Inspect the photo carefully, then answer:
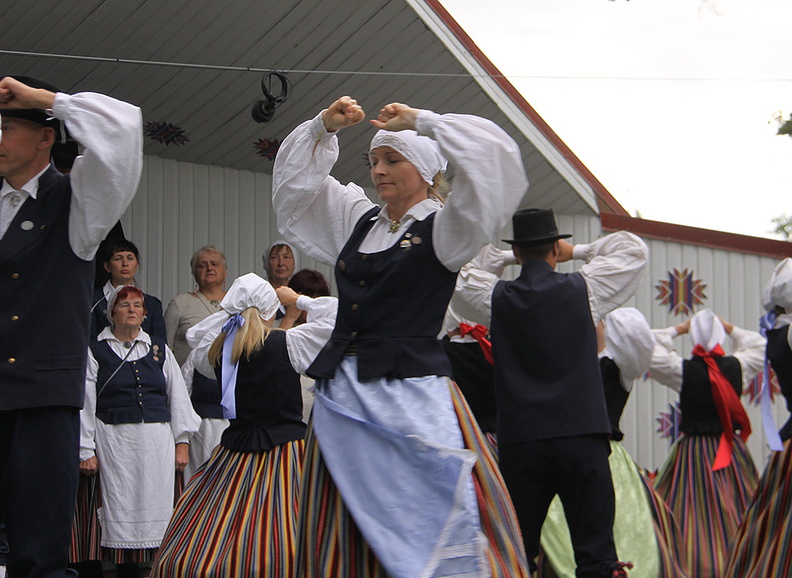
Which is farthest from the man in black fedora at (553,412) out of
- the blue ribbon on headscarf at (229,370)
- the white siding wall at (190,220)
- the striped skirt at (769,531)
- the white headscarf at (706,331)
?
the white siding wall at (190,220)

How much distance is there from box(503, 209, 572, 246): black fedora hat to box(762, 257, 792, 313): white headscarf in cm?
98

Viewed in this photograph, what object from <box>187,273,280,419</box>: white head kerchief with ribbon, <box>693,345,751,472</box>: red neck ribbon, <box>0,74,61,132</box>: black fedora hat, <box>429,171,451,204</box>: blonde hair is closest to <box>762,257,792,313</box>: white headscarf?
<box>693,345,751,472</box>: red neck ribbon

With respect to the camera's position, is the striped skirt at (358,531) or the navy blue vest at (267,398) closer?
the striped skirt at (358,531)

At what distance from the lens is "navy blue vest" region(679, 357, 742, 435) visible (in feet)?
19.2

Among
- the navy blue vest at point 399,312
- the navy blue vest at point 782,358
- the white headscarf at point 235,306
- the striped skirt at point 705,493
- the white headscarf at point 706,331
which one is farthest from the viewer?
the white headscarf at point 706,331

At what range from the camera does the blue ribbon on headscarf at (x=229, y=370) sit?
4488mm

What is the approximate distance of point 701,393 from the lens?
588cm

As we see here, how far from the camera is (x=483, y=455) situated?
3000 mm

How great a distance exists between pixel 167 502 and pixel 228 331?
118 centimetres

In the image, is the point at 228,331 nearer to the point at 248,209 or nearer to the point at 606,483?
the point at 606,483

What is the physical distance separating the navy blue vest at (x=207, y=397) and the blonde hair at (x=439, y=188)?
2863 millimetres

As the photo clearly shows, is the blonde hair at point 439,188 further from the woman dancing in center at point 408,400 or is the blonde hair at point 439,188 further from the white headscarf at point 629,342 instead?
the white headscarf at point 629,342

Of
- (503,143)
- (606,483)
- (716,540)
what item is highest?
(503,143)

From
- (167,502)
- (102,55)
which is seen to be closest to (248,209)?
(102,55)
